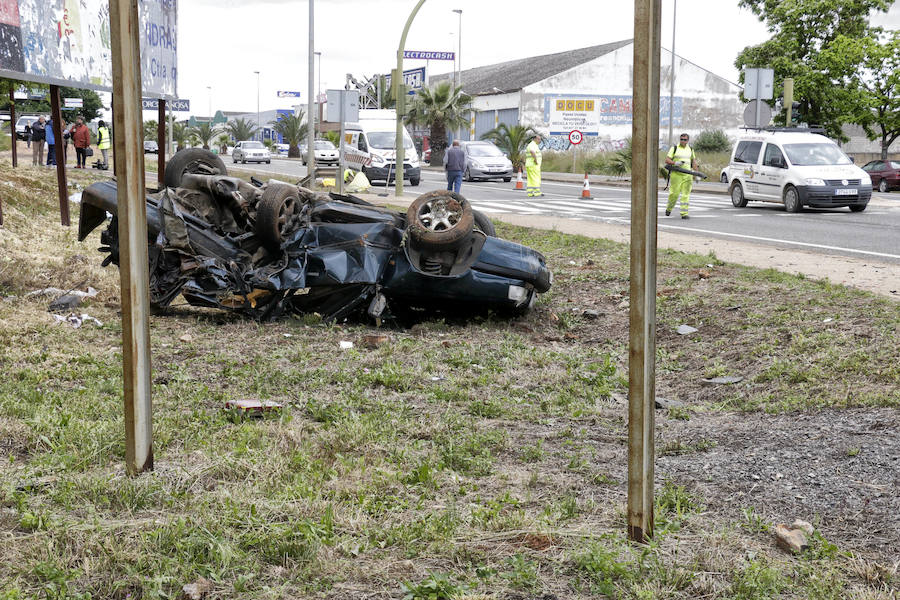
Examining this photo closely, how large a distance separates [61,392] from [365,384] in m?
1.87

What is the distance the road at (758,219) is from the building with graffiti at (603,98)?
31.0 m

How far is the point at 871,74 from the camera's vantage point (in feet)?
140

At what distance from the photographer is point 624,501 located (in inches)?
152

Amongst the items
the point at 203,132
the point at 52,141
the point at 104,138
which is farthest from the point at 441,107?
the point at 203,132

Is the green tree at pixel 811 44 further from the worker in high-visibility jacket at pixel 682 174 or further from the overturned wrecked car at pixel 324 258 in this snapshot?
the overturned wrecked car at pixel 324 258

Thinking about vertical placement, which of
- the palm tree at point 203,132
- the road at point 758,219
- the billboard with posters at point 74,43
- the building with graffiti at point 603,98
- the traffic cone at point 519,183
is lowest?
the road at point 758,219

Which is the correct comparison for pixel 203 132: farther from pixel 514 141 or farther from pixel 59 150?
pixel 59 150

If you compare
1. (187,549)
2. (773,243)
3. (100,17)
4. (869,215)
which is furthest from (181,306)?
(869,215)

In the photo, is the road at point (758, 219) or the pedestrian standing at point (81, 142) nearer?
the road at point (758, 219)

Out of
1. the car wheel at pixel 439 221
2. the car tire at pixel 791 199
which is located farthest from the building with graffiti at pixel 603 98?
the car wheel at pixel 439 221

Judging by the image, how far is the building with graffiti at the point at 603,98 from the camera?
59.1m

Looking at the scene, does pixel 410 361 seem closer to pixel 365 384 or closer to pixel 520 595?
pixel 365 384

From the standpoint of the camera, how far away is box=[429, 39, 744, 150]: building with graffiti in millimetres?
59125

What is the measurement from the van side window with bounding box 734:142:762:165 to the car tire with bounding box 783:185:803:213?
151cm
